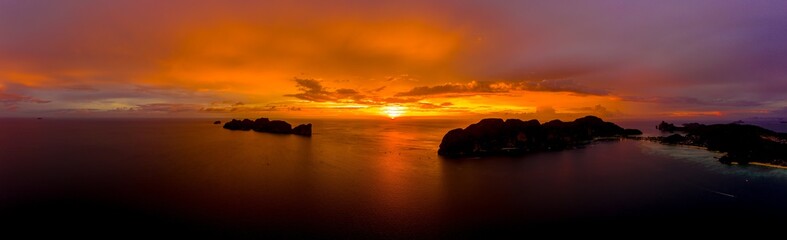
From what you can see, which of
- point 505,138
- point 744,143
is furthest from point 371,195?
point 744,143

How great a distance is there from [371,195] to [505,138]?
67.3m

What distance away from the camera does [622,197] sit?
53.7m

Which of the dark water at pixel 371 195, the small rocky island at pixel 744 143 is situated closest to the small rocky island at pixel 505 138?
the dark water at pixel 371 195

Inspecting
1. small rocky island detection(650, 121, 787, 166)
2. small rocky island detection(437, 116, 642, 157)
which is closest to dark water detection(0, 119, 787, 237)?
small rocky island detection(650, 121, 787, 166)

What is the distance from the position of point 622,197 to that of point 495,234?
2791 centimetres

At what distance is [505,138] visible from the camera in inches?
4316

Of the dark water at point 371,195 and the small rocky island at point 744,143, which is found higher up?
the small rocky island at point 744,143

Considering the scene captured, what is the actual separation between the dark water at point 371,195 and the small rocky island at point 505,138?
1103cm

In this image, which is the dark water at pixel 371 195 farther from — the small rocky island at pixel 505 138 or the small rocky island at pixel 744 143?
the small rocky island at pixel 505 138

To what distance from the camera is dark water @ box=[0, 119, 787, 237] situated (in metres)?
41.0

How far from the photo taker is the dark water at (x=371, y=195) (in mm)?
40969

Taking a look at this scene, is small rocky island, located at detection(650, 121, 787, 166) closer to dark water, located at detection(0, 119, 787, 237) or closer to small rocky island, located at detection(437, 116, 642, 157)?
dark water, located at detection(0, 119, 787, 237)

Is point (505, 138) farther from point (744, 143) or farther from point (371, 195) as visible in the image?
point (371, 195)

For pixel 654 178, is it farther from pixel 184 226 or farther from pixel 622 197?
pixel 184 226
